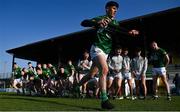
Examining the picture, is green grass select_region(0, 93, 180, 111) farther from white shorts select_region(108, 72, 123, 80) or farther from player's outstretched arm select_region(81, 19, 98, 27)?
white shorts select_region(108, 72, 123, 80)

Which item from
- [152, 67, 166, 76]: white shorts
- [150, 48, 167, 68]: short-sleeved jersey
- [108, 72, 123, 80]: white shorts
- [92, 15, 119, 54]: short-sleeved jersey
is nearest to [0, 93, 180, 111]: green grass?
[92, 15, 119, 54]: short-sleeved jersey

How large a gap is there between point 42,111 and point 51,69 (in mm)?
11725

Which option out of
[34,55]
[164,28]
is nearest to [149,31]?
[164,28]

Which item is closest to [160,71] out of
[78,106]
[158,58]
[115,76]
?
[158,58]

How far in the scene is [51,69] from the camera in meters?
17.8

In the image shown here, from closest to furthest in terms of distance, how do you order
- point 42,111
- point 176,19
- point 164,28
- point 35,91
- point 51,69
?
point 42,111 → point 51,69 → point 35,91 → point 176,19 → point 164,28

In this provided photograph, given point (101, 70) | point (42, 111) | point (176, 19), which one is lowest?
point (42, 111)

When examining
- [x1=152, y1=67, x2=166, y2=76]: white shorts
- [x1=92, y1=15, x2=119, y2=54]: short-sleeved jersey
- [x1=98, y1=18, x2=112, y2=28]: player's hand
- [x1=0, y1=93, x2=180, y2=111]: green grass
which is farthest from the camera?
[x1=152, y1=67, x2=166, y2=76]: white shorts

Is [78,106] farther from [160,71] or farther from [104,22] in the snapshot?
[160,71]

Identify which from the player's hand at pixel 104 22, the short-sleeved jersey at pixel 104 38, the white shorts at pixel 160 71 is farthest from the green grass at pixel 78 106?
the white shorts at pixel 160 71

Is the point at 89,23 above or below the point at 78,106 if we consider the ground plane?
above

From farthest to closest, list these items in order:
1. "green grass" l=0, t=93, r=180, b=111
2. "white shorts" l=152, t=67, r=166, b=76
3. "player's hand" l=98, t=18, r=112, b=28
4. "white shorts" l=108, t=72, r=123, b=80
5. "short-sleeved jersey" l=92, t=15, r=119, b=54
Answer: "white shorts" l=108, t=72, r=123, b=80 → "white shorts" l=152, t=67, r=166, b=76 → "short-sleeved jersey" l=92, t=15, r=119, b=54 → "player's hand" l=98, t=18, r=112, b=28 → "green grass" l=0, t=93, r=180, b=111

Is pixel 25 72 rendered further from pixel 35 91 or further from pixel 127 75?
pixel 127 75

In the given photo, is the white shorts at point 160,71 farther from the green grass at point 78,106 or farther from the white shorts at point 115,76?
the green grass at point 78,106
